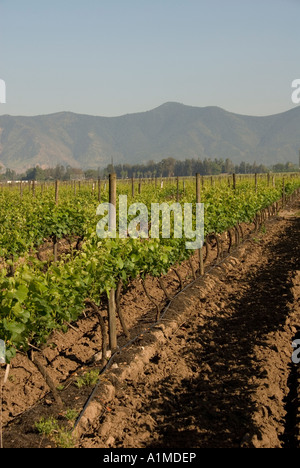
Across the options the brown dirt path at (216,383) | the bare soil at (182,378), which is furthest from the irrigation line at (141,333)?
the brown dirt path at (216,383)

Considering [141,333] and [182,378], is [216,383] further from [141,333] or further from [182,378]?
[141,333]

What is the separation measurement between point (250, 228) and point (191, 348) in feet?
56.1

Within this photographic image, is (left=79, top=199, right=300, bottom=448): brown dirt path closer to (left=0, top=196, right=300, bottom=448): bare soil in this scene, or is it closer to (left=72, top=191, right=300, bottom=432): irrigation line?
(left=0, top=196, right=300, bottom=448): bare soil

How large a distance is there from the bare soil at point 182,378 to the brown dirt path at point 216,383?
0.05ft

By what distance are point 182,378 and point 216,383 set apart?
532 mm

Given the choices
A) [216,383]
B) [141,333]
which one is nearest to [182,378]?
[216,383]

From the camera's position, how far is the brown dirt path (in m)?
5.60

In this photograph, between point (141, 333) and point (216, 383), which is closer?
point (216, 383)

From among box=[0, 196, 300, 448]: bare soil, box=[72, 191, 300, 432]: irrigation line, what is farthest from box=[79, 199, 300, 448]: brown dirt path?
box=[72, 191, 300, 432]: irrigation line

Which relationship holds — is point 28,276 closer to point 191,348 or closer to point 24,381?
point 24,381

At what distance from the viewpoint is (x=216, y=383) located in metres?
6.91

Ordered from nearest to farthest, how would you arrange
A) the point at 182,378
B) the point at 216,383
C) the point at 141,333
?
the point at 216,383, the point at 182,378, the point at 141,333

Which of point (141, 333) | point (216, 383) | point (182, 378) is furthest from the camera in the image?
point (141, 333)

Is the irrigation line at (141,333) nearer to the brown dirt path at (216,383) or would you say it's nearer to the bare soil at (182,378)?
the bare soil at (182,378)
